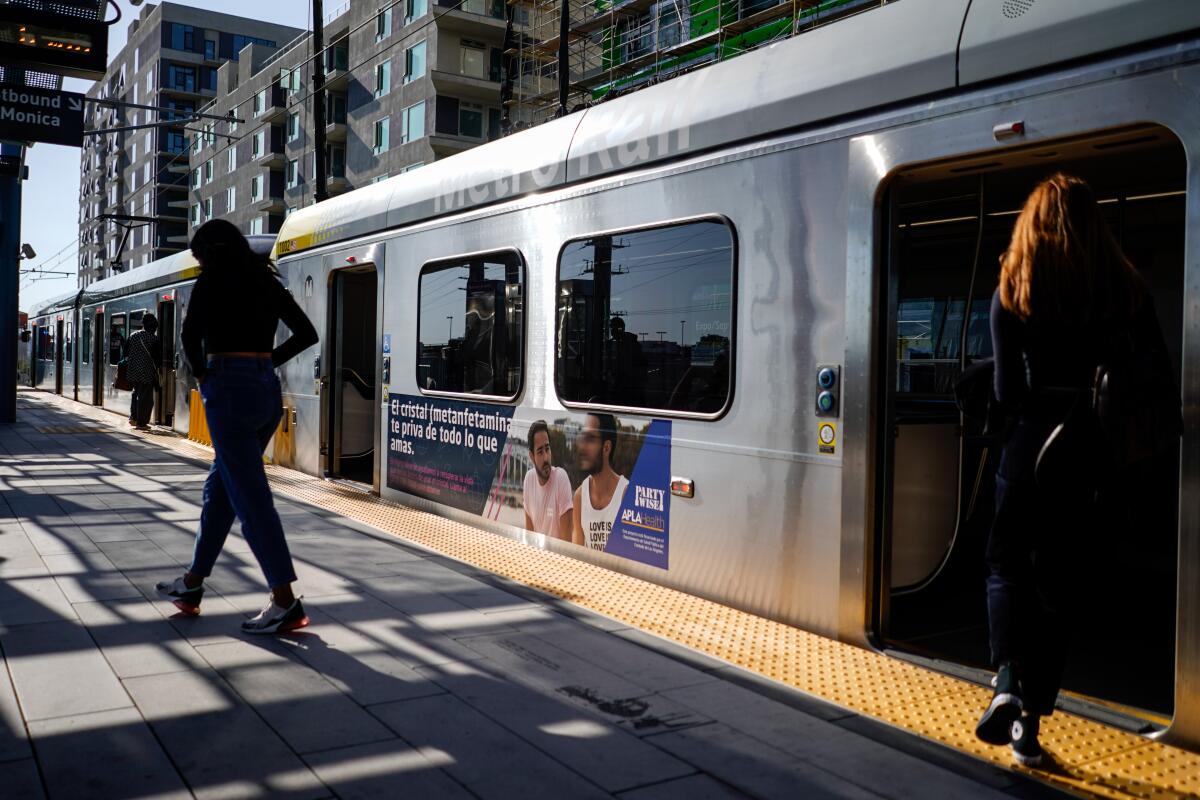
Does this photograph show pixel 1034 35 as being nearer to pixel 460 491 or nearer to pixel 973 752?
pixel 973 752

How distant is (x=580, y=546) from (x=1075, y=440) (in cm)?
317

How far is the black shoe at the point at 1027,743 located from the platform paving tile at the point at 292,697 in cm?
186

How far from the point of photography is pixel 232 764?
2.69m

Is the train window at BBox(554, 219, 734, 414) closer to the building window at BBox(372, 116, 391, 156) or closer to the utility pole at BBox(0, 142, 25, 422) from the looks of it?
the utility pole at BBox(0, 142, 25, 422)

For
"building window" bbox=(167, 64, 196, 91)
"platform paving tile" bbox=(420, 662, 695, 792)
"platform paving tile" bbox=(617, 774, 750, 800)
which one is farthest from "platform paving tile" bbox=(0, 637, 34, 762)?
"building window" bbox=(167, 64, 196, 91)

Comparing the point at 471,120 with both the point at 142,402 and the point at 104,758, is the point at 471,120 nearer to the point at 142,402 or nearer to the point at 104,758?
the point at 142,402

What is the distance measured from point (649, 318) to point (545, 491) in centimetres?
142

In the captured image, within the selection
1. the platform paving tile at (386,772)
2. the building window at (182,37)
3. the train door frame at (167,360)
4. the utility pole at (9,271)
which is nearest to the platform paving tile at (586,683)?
the platform paving tile at (386,772)

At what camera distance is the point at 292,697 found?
10.7ft

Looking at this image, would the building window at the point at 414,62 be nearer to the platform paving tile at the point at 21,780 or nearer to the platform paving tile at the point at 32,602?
the platform paving tile at the point at 32,602

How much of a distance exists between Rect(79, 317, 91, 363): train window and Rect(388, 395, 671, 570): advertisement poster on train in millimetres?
15118

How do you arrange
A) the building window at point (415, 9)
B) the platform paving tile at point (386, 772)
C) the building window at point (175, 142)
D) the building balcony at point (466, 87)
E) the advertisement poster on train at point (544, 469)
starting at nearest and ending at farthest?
1. the platform paving tile at point (386, 772)
2. the advertisement poster on train at point (544, 469)
3. the building balcony at point (466, 87)
4. the building window at point (415, 9)
5. the building window at point (175, 142)

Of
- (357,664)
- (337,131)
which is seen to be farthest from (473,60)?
(357,664)

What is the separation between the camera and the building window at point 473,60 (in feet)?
125
